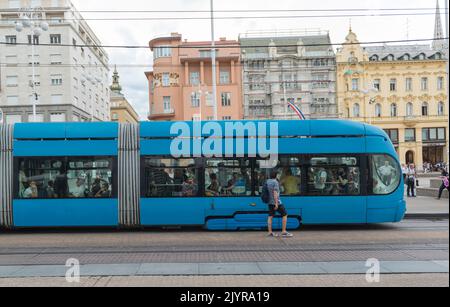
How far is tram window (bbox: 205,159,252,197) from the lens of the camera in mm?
13148

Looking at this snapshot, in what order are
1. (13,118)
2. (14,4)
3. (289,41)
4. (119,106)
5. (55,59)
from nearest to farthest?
1. (13,118)
2. (55,59)
3. (14,4)
4. (289,41)
5. (119,106)

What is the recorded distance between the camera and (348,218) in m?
13.1

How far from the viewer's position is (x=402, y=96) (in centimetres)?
6700

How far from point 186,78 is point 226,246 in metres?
51.3

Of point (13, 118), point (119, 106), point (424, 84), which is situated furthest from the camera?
point (119, 106)

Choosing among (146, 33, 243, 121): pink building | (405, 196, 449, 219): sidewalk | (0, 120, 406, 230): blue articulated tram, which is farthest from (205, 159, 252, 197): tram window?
(146, 33, 243, 121): pink building

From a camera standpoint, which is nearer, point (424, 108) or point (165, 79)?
point (165, 79)

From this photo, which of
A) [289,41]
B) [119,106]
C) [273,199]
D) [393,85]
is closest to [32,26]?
[273,199]

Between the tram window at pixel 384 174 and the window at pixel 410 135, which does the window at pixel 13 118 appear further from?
the tram window at pixel 384 174

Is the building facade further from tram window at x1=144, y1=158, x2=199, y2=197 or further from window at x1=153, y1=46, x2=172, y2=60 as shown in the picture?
tram window at x1=144, y1=158, x2=199, y2=197

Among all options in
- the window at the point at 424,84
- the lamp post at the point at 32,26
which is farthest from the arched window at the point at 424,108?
the lamp post at the point at 32,26

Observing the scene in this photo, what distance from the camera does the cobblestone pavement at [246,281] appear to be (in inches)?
275

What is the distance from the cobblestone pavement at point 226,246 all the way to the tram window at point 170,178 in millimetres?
1150

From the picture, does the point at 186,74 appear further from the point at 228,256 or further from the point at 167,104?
the point at 228,256
